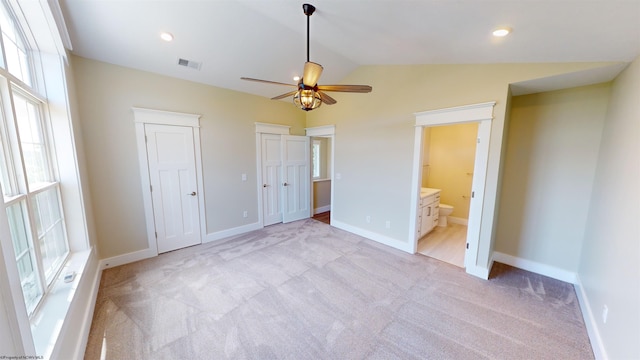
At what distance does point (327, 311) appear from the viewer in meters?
2.15

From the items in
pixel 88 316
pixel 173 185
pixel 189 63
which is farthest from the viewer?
pixel 173 185

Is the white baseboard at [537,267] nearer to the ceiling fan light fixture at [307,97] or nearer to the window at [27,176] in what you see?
the ceiling fan light fixture at [307,97]

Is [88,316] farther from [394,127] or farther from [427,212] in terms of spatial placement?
[427,212]

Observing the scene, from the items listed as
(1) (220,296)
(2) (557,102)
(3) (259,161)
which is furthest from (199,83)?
(2) (557,102)

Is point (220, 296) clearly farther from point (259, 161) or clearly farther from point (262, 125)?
point (262, 125)

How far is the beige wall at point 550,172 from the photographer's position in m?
2.50

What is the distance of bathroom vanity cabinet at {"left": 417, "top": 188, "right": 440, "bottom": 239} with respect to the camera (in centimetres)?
367

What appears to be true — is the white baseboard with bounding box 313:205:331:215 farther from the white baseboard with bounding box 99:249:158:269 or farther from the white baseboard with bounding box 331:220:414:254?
the white baseboard with bounding box 99:249:158:269

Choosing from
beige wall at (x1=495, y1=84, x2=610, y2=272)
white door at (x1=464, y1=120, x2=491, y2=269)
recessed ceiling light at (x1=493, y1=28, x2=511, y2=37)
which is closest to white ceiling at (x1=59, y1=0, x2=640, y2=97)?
recessed ceiling light at (x1=493, y1=28, x2=511, y2=37)

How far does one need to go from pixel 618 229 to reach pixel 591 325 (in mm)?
886

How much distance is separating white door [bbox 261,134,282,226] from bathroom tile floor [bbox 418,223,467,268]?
290 centimetres

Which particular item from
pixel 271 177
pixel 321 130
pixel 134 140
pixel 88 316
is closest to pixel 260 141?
pixel 271 177

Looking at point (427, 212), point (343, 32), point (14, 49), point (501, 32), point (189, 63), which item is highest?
point (343, 32)

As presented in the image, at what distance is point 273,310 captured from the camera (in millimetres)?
2158
